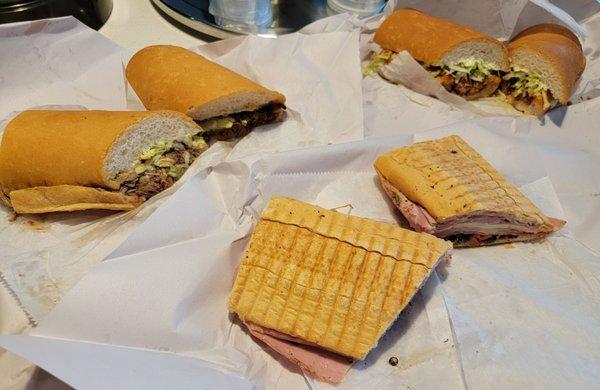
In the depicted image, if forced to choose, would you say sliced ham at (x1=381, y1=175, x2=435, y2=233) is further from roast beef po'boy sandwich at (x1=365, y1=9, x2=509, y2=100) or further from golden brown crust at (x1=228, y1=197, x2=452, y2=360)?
roast beef po'boy sandwich at (x1=365, y1=9, x2=509, y2=100)

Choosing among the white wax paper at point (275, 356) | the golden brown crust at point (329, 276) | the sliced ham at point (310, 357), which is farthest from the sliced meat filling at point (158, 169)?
the sliced ham at point (310, 357)

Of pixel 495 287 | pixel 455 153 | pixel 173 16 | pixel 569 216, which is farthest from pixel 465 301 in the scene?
pixel 173 16

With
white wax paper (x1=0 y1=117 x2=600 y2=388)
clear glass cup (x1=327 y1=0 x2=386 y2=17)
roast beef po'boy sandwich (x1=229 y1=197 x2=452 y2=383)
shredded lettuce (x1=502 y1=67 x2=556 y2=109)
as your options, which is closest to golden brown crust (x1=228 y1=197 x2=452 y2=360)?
roast beef po'boy sandwich (x1=229 y1=197 x2=452 y2=383)

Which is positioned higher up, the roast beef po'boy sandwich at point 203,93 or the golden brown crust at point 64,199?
the roast beef po'boy sandwich at point 203,93

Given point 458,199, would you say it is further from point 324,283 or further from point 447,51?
point 447,51

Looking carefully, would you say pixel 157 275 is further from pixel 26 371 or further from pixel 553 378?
pixel 553 378

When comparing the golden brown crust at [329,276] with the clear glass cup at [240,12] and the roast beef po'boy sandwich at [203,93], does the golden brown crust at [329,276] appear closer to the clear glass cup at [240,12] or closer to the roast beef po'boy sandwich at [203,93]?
the roast beef po'boy sandwich at [203,93]

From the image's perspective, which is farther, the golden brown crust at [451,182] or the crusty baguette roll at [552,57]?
the crusty baguette roll at [552,57]
